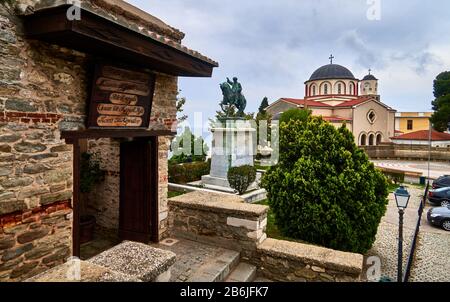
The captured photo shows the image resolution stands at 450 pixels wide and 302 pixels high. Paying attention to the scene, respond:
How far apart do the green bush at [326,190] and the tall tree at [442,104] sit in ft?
127

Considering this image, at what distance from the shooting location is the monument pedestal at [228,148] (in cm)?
1491

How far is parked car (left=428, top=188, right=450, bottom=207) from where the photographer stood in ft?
49.7

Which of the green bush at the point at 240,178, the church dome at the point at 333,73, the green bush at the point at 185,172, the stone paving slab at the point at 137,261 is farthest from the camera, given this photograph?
the church dome at the point at 333,73

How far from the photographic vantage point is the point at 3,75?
11.6 ft

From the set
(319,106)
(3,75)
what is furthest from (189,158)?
(319,106)

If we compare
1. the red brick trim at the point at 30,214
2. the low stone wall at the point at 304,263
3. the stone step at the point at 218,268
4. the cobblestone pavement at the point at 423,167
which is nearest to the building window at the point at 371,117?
the cobblestone pavement at the point at 423,167

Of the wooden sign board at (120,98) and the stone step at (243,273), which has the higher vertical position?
the wooden sign board at (120,98)

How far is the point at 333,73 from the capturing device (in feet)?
160

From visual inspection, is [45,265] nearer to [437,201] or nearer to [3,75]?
[3,75]

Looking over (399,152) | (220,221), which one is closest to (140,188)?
(220,221)

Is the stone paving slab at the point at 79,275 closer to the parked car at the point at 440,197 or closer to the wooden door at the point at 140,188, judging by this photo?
the wooden door at the point at 140,188

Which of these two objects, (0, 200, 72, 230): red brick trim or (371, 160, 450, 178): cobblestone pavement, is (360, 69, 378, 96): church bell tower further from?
(0, 200, 72, 230): red brick trim

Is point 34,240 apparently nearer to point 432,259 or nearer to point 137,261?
point 137,261

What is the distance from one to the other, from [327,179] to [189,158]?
47.6ft
